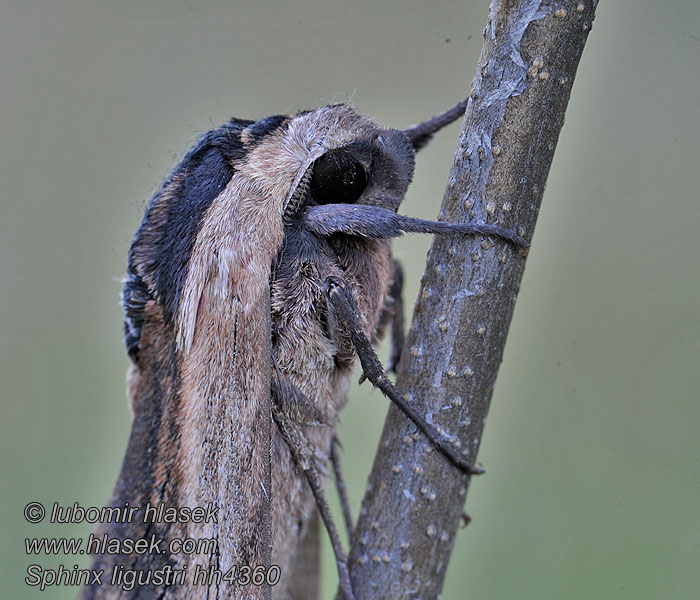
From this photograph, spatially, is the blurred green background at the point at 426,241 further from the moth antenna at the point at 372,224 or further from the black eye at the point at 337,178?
the moth antenna at the point at 372,224

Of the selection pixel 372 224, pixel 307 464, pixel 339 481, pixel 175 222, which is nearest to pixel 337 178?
pixel 372 224

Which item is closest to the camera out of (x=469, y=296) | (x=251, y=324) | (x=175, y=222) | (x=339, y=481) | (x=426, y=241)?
(x=469, y=296)

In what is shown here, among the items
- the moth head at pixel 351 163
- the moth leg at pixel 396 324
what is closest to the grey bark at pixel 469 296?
the moth head at pixel 351 163

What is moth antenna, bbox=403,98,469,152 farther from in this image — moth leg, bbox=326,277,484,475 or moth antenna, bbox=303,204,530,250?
moth leg, bbox=326,277,484,475

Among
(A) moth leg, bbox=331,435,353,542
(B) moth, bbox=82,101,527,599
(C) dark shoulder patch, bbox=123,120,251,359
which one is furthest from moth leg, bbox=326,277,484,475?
(A) moth leg, bbox=331,435,353,542

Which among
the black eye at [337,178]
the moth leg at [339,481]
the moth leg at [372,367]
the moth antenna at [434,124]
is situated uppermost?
the moth antenna at [434,124]

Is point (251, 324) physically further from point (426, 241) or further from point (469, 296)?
point (426, 241)

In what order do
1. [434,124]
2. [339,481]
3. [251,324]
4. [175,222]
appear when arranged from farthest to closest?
1. [339,481]
2. [434,124]
3. [175,222]
4. [251,324]
